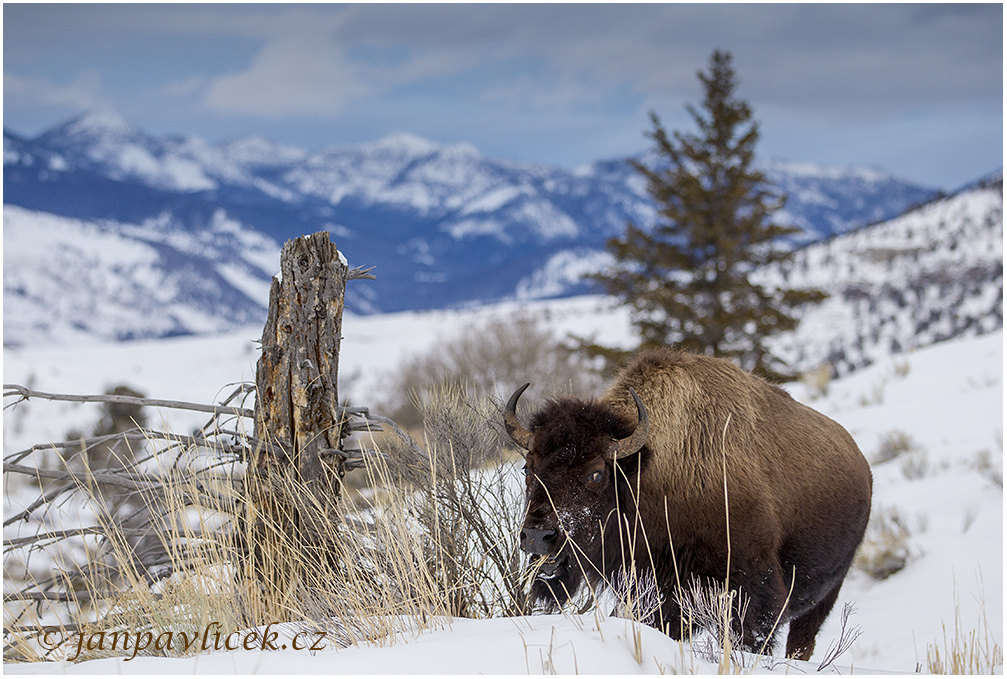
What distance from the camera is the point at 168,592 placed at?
407 centimetres

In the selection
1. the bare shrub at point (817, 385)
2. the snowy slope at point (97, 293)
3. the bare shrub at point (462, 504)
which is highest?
the snowy slope at point (97, 293)

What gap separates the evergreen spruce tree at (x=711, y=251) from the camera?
20156mm

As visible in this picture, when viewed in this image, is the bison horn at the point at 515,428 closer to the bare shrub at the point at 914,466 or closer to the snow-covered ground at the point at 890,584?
the snow-covered ground at the point at 890,584

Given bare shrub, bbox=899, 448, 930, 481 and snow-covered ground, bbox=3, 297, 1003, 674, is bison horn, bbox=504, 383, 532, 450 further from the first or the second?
bare shrub, bbox=899, 448, 930, 481

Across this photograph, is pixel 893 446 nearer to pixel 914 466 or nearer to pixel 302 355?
pixel 914 466

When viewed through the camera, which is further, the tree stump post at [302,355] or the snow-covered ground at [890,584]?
the tree stump post at [302,355]

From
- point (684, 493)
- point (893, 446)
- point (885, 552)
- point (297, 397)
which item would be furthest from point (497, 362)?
point (684, 493)

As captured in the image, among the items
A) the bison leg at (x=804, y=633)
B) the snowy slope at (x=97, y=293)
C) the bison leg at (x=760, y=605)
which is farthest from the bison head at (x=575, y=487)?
the snowy slope at (x=97, y=293)

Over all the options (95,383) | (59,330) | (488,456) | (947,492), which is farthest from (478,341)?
(59,330)

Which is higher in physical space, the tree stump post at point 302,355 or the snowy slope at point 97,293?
the snowy slope at point 97,293

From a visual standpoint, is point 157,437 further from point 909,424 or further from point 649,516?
point 909,424

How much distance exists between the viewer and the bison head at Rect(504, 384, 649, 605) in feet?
12.5

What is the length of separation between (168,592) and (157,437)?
966 mm

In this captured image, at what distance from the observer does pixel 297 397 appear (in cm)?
453
